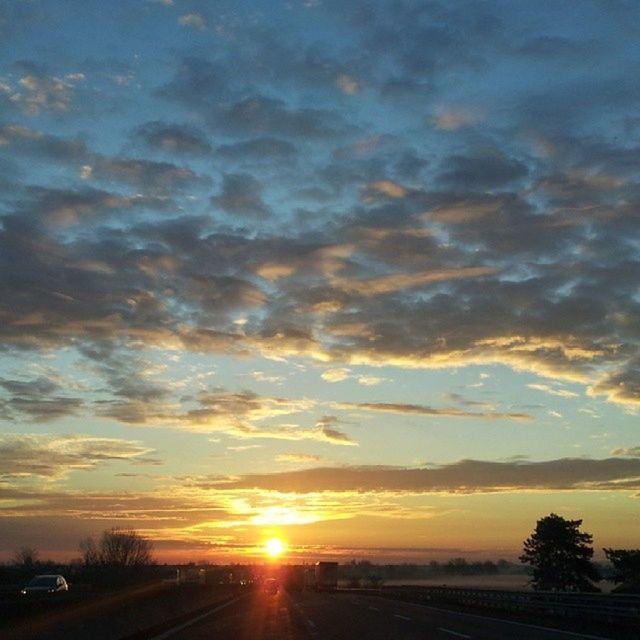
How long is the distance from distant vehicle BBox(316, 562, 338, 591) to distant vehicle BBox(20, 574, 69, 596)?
49.2 metres

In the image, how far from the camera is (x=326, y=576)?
9519 cm

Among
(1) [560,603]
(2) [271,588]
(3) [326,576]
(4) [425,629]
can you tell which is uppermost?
(4) [425,629]

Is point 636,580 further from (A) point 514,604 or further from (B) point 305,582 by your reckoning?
(B) point 305,582

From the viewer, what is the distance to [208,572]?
12100cm

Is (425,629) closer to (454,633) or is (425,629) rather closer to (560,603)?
(454,633)

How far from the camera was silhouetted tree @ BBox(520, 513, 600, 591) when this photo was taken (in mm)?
73125

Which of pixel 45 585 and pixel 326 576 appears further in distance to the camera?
pixel 326 576

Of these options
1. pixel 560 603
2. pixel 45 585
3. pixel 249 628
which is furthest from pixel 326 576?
pixel 249 628

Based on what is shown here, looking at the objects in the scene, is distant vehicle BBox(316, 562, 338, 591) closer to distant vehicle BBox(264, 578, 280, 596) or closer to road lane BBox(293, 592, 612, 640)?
distant vehicle BBox(264, 578, 280, 596)

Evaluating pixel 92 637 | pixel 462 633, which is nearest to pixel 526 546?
pixel 462 633

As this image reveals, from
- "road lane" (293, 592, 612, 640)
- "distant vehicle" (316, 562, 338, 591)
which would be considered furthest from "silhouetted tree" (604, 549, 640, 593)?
"distant vehicle" (316, 562, 338, 591)

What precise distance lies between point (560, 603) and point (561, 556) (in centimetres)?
3884

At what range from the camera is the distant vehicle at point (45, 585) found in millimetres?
46125

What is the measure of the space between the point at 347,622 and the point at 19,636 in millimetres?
18986
